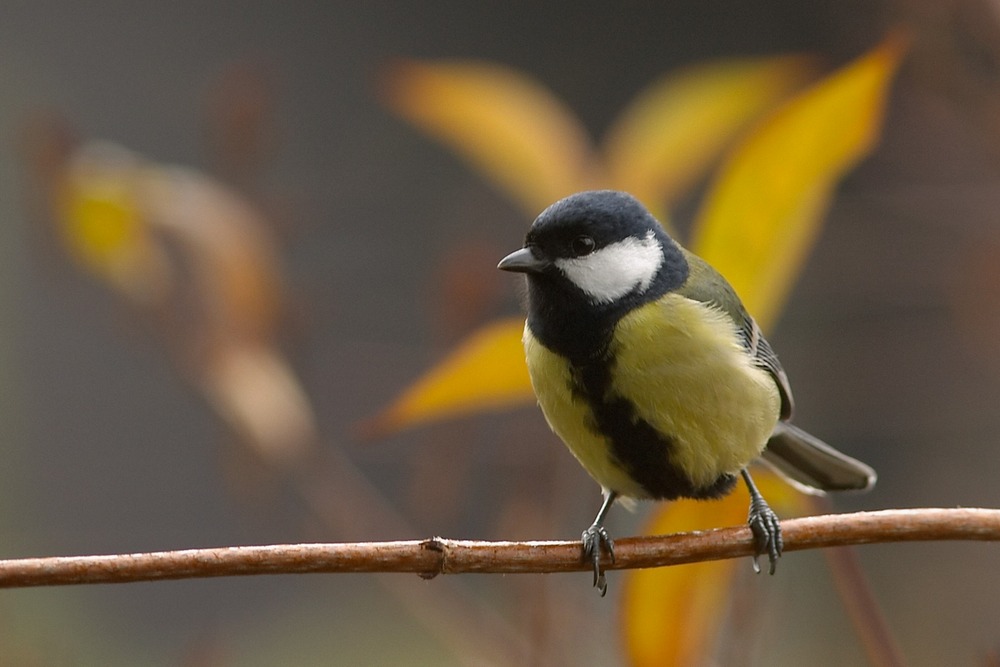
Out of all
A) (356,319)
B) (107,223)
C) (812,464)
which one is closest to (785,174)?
(812,464)

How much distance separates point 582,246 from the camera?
1.32 meters

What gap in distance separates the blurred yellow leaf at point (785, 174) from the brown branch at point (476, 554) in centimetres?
25

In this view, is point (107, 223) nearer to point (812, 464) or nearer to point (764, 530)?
point (764, 530)

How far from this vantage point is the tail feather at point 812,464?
4.99 ft

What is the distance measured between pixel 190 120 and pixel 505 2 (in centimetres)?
Result: 107

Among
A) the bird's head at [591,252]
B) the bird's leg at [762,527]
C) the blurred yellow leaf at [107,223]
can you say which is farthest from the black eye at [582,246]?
the blurred yellow leaf at [107,223]

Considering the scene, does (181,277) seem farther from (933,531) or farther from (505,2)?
(505,2)

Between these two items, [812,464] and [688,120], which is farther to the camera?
[812,464]

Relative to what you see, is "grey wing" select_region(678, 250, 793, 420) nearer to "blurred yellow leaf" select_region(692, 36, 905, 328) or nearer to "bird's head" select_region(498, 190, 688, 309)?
"bird's head" select_region(498, 190, 688, 309)

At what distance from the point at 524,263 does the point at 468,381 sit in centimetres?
27

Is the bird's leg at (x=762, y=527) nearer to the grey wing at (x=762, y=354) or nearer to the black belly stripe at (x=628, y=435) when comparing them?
the black belly stripe at (x=628, y=435)

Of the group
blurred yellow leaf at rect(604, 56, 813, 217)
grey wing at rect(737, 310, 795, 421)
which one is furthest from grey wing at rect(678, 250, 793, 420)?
blurred yellow leaf at rect(604, 56, 813, 217)

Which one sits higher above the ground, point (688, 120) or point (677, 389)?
point (688, 120)

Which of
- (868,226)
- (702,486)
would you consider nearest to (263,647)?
(868,226)
